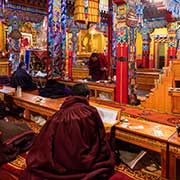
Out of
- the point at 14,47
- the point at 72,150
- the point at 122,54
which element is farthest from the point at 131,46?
the point at 14,47

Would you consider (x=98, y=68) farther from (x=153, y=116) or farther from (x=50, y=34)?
(x=153, y=116)

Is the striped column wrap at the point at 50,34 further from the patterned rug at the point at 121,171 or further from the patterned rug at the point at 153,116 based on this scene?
the patterned rug at the point at 121,171

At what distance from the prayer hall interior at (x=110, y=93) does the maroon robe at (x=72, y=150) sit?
1.13 ft

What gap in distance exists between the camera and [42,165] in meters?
2.50

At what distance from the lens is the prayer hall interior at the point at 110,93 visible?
10.4ft

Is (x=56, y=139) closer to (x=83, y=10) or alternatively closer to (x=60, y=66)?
(x=60, y=66)

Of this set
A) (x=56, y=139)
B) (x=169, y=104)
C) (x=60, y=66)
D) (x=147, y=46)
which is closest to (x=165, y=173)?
(x=56, y=139)

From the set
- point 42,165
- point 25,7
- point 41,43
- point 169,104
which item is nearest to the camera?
point 42,165

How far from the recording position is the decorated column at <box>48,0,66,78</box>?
7.60 m

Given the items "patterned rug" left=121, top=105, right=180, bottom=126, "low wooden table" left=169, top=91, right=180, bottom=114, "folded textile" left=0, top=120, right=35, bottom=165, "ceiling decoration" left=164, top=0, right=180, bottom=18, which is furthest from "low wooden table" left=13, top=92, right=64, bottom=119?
"ceiling decoration" left=164, top=0, right=180, bottom=18

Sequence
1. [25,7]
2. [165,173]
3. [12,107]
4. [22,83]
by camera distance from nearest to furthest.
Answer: [165,173], [12,107], [22,83], [25,7]

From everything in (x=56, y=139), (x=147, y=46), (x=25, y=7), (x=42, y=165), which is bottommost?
(x=42, y=165)

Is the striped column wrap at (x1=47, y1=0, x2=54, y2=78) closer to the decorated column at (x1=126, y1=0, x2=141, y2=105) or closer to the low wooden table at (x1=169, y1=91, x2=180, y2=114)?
the decorated column at (x1=126, y1=0, x2=141, y2=105)

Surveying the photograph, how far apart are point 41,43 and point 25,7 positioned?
18.1 feet
